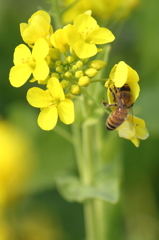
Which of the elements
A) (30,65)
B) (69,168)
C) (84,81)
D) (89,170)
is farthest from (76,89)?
(69,168)

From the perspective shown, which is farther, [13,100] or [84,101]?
[13,100]

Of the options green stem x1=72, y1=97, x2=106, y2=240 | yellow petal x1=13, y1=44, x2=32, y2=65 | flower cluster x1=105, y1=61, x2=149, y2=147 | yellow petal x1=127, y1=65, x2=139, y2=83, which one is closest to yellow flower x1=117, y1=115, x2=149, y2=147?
flower cluster x1=105, y1=61, x2=149, y2=147

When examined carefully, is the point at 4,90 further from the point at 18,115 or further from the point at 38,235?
the point at 38,235

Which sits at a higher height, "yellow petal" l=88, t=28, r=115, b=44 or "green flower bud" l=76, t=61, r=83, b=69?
"yellow petal" l=88, t=28, r=115, b=44

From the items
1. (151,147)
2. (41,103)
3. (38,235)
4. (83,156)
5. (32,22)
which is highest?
(32,22)

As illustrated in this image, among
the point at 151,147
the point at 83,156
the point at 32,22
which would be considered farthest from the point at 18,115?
the point at 32,22

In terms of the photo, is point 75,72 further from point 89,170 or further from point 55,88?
point 89,170

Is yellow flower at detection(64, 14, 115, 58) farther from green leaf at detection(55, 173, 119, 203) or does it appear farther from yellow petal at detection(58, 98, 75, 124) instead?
green leaf at detection(55, 173, 119, 203)

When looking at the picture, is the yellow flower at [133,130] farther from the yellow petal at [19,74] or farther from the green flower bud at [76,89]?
the yellow petal at [19,74]
